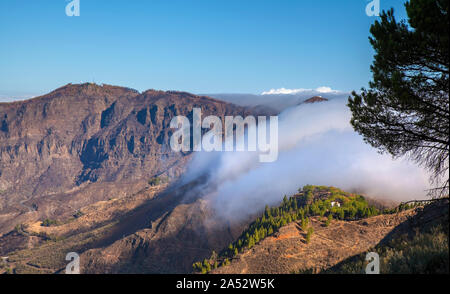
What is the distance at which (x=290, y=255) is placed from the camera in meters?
48.8

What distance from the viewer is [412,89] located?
72.1ft

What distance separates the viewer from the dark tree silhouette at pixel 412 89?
19.6 m

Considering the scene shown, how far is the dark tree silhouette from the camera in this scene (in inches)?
773

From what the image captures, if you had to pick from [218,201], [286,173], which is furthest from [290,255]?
[286,173]

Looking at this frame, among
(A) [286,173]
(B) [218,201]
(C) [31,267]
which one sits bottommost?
(C) [31,267]

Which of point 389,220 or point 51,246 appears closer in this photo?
point 389,220

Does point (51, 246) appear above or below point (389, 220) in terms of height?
below
